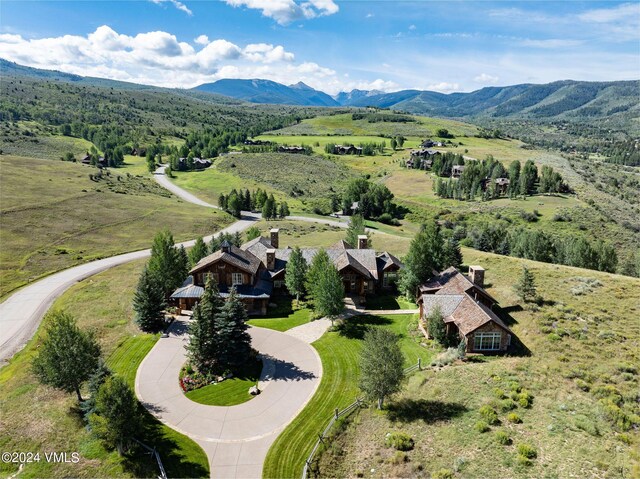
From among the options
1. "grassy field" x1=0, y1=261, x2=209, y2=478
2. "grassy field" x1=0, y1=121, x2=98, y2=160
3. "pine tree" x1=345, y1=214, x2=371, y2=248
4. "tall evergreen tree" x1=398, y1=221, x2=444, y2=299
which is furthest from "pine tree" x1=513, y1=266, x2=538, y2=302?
"grassy field" x1=0, y1=121, x2=98, y2=160

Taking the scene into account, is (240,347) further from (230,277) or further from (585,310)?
(585,310)

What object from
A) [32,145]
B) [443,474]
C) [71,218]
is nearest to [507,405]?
[443,474]

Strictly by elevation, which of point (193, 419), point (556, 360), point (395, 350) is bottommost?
point (193, 419)

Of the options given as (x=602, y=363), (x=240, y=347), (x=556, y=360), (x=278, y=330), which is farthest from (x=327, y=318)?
(x=602, y=363)

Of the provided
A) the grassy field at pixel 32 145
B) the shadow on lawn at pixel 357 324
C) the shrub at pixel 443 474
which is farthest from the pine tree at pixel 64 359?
the grassy field at pixel 32 145

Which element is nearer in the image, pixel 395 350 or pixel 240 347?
pixel 395 350

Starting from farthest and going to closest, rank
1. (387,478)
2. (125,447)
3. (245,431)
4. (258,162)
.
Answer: (258,162) < (245,431) < (125,447) < (387,478)

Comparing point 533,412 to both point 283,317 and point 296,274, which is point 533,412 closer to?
point 283,317

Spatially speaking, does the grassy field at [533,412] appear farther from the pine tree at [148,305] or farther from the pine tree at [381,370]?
the pine tree at [148,305]
